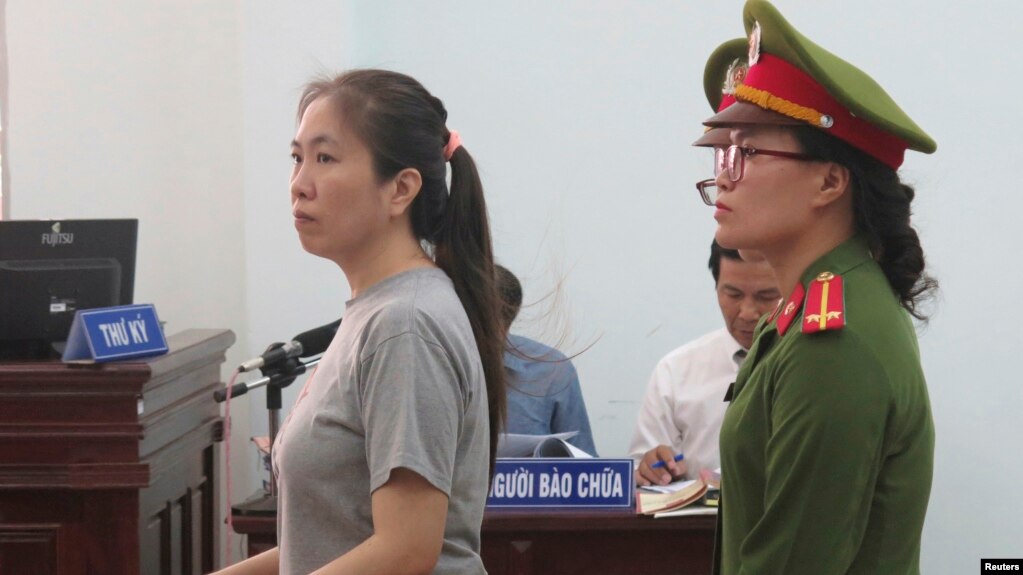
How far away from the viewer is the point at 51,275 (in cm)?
262

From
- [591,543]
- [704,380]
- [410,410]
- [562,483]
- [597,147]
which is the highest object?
[597,147]

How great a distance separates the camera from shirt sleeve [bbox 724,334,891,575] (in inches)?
42.8

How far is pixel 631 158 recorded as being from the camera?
3574 millimetres

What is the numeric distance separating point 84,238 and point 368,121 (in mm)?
1581

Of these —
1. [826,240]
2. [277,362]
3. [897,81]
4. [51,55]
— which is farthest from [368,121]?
[51,55]

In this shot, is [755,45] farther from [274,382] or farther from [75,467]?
[75,467]

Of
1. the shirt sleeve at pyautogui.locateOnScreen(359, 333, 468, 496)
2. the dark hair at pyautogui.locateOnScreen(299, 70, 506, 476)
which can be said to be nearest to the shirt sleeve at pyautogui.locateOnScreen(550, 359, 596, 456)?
the dark hair at pyautogui.locateOnScreen(299, 70, 506, 476)

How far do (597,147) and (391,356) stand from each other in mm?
2482

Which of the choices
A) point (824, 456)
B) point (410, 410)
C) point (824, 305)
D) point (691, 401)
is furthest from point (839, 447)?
point (691, 401)

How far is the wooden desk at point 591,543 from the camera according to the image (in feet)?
7.54

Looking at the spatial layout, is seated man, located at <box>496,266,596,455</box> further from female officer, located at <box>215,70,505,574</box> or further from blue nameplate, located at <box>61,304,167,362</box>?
female officer, located at <box>215,70,505,574</box>

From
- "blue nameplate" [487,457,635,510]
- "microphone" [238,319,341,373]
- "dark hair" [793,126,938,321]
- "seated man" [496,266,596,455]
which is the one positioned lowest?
"blue nameplate" [487,457,635,510]

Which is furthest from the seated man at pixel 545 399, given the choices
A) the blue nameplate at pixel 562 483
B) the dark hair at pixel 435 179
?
the dark hair at pixel 435 179

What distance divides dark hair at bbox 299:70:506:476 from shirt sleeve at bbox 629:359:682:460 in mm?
1630
